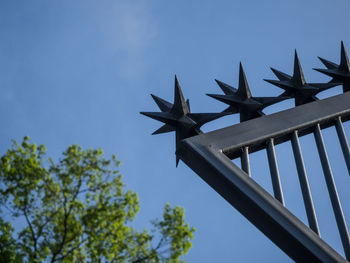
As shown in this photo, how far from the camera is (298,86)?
8.62 meters

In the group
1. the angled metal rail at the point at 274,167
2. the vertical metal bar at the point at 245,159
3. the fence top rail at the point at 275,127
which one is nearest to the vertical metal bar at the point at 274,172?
the angled metal rail at the point at 274,167

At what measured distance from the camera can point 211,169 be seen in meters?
6.61

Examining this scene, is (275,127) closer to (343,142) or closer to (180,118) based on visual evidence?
(343,142)

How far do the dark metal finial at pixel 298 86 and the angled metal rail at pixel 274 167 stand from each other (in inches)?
16.2

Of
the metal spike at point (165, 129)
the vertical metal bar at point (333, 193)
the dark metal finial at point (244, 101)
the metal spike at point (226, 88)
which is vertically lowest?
the vertical metal bar at point (333, 193)

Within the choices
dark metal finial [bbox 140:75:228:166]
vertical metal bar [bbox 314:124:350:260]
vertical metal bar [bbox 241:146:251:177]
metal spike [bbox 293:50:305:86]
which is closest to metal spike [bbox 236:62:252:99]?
dark metal finial [bbox 140:75:228:166]

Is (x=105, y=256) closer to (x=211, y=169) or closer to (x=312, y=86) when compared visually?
(x=211, y=169)

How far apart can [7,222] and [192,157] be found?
2.75 meters

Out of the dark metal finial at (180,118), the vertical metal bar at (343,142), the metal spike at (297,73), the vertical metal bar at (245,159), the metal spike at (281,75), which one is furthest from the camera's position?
the metal spike at (281,75)

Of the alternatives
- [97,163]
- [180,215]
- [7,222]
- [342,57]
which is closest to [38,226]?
[7,222]

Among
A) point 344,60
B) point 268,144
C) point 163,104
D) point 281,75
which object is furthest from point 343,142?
point 163,104

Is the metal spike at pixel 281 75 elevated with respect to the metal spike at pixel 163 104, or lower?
elevated

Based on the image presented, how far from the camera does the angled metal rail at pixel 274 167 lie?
592 centimetres

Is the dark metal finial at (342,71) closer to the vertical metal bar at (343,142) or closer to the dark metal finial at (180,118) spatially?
the vertical metal bar at (343,142)
